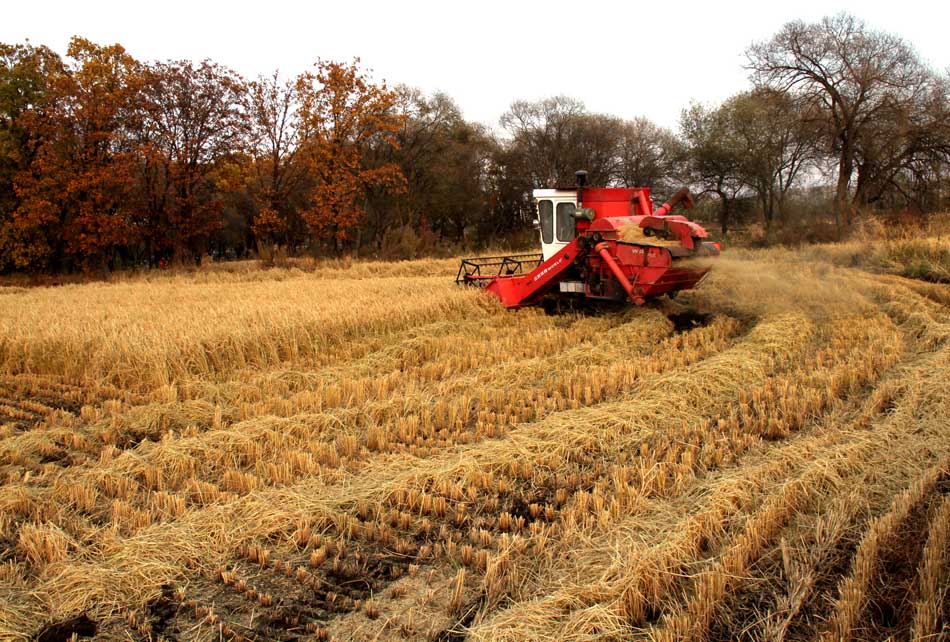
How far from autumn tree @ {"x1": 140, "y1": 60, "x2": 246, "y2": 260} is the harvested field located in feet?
53.4

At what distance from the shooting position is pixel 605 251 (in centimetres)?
973

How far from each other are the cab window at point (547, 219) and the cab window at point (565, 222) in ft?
0.47

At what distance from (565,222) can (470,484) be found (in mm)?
7999

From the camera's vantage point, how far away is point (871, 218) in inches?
780

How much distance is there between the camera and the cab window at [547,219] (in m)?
11.5

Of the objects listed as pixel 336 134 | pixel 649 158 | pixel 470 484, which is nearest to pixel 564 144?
pixel 649 158

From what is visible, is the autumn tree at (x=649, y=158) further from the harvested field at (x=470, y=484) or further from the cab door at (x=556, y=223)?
the harvested field at (x=470, y=484)

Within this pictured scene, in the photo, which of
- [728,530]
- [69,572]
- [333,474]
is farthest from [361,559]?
[728,530]

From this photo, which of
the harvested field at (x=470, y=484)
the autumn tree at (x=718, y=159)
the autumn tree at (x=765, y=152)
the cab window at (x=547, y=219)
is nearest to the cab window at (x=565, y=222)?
the cab window at (x=547, y=219)

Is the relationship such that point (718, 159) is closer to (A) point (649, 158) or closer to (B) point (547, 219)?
(A) point (649, 158)

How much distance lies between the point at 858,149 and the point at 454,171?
20.9m

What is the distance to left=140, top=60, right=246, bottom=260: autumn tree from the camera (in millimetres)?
22344

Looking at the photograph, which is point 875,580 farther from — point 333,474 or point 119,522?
point 119,522

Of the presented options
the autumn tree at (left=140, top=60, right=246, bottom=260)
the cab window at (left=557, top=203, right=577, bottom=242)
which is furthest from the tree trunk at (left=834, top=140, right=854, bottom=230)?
the autumn tree at (left=140, top=60, right=246, bottom=260)
